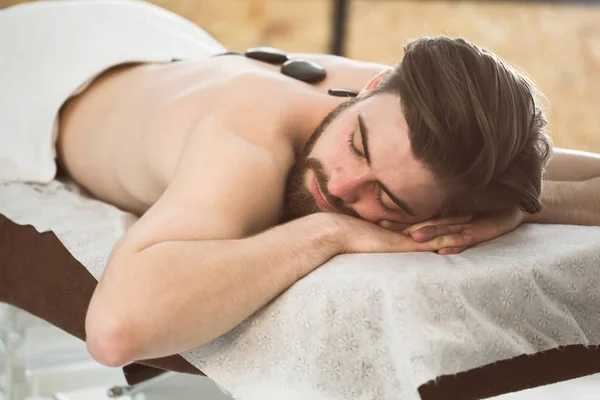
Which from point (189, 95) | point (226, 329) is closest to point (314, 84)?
point (189, 95)

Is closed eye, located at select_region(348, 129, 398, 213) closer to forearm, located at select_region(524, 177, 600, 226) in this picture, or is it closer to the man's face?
the man's face

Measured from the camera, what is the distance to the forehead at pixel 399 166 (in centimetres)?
125

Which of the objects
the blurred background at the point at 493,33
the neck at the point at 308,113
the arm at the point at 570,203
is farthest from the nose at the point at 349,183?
the blurred background at the point at 493,33

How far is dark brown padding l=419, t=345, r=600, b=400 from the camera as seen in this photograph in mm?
954

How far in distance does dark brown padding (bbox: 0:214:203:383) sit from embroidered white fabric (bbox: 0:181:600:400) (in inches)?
11.7

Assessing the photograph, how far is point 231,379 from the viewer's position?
1.06 metres

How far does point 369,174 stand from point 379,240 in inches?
4.6

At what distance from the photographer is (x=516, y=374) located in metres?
1.02

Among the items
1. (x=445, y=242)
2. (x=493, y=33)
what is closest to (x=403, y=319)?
(x=445, y=242)

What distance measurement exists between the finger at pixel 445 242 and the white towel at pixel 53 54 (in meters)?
0.95

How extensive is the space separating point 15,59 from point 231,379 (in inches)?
49.7

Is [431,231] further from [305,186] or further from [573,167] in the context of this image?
[573,167]

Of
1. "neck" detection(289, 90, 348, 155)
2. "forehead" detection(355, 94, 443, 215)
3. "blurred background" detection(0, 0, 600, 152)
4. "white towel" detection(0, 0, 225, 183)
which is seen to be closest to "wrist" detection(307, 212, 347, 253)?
"forehead" detection(355, 94, 443, 215)

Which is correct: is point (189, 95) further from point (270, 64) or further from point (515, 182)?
point (515, 182)
